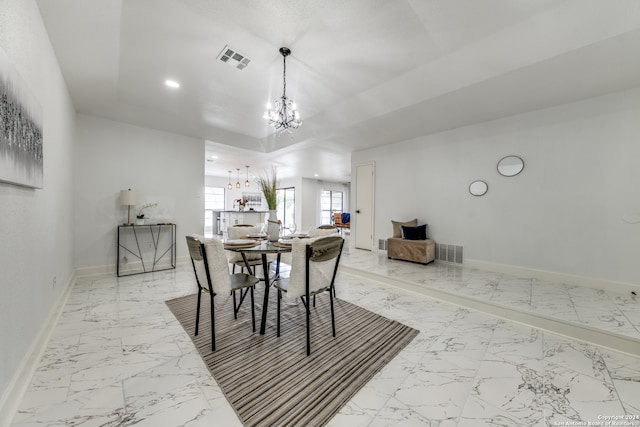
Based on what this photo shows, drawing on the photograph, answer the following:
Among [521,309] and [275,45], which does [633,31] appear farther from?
[275,45]

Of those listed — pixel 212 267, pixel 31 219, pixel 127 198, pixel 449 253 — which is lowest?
pixel 449 253

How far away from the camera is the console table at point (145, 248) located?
13.8 ft

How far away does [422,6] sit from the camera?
199 centimetres

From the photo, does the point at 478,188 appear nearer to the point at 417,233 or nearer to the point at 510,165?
the point at 510,165

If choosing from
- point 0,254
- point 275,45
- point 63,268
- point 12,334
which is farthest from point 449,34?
point 63,268

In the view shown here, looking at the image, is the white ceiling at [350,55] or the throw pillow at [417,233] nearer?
the white ceiling at [350,55]

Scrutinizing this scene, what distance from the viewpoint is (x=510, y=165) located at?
3936 millimetres

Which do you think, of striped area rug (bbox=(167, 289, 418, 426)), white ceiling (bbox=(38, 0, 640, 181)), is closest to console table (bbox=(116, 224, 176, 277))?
white ceiling (bbox=(38, 0, 640, 181))

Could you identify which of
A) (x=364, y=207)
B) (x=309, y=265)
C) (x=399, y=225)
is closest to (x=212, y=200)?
(x=364, y=207)

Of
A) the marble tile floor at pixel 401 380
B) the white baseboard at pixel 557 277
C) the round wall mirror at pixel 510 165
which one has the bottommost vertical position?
the marble tile floor at pixel 401 380

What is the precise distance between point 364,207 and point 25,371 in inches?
217

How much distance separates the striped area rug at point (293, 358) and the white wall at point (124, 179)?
2.38m

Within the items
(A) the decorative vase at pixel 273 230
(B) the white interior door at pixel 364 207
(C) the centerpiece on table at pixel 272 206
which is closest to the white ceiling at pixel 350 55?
(C) the centerpiece on table at pixel 272 206

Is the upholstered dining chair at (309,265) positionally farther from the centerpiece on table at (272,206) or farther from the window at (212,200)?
the window at (212,200)
